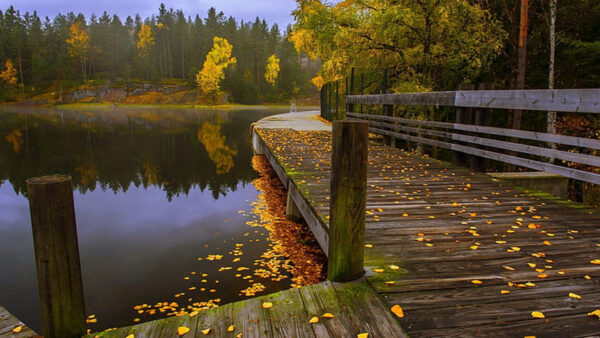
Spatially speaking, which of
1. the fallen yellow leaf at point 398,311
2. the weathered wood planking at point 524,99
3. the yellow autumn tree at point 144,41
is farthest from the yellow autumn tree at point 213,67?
the fallen yellow leaf at point 398,311

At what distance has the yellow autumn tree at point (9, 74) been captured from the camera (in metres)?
69.9

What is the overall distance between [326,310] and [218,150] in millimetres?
16786

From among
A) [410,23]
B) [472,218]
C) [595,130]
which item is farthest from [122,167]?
[595,130]

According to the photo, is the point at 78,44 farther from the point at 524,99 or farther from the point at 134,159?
the point at 524,99

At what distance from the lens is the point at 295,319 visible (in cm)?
266

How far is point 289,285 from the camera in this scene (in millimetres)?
5301

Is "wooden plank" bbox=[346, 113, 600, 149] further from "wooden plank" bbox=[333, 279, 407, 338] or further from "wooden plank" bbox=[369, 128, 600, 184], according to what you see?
"wooden plank" bbox=[333, 279, 407, 338]

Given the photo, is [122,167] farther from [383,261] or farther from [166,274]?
[383,261]

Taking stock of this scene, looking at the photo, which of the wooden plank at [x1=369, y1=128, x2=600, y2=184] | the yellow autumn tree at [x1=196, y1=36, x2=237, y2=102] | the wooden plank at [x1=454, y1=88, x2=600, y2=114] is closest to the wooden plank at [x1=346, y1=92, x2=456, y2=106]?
the wooden plank at [x1=454, y1=88, x2=600, y2=114]

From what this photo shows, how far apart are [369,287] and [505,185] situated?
426 centimetres

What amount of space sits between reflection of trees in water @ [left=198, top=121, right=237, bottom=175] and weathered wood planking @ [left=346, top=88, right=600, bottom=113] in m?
8.25

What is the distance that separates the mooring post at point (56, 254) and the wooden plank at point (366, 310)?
181 centimetres

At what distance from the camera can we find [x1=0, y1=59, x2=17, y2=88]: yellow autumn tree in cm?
6994

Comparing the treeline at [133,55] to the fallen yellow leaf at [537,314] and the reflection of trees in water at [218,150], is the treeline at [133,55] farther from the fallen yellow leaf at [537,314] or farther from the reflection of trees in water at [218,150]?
the fallen yellow leaf at [537,314]
